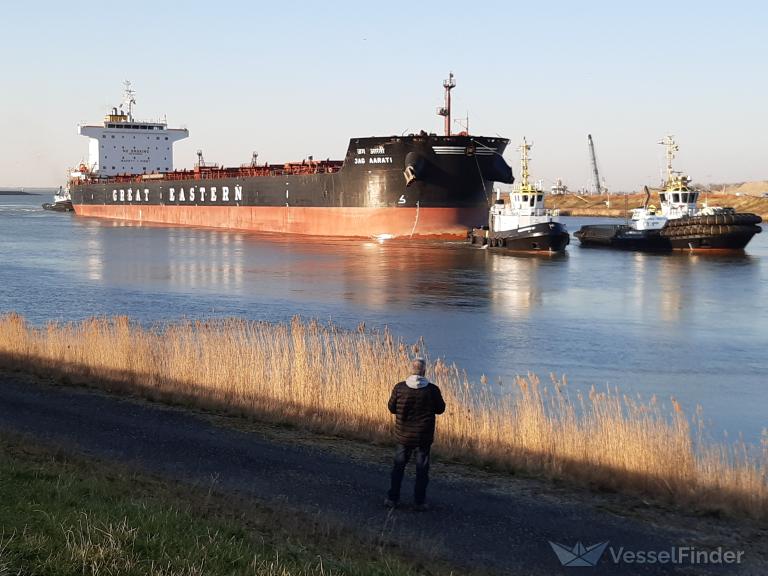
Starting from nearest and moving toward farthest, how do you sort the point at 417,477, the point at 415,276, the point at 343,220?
the point at 417,477 → the point at 415,276 → the point at 343,220

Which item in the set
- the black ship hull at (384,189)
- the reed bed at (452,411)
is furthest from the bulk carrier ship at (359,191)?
the reed bed at (452,411)

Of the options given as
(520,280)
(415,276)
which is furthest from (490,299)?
(415,276)

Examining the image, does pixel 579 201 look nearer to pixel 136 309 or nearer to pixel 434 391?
pixel 136 309

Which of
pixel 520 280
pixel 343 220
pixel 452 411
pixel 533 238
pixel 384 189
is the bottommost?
pixel 452 411

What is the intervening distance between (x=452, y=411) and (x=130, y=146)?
84.7 meters

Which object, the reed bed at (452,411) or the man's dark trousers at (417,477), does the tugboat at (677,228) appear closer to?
the reed bed at (452,411)

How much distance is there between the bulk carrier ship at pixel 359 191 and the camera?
157 ft

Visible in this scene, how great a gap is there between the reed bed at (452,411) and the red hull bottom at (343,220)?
34.0m

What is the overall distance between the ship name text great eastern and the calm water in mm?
15216

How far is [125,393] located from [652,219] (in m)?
46.4

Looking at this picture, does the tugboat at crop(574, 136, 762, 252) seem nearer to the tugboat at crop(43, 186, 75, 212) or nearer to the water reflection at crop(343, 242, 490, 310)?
the water reflection at crop(343, 242, 490, 310)

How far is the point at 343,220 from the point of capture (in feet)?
173

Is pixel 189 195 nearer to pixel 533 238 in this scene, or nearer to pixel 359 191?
pixel 359 191

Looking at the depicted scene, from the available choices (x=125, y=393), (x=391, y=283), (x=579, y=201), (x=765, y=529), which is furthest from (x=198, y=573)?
(x=579, y=201)
